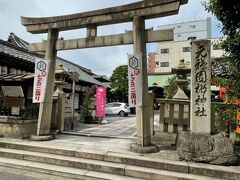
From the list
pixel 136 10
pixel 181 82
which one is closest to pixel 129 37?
pixel 136 10

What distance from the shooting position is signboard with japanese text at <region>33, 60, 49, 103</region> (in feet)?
33.6

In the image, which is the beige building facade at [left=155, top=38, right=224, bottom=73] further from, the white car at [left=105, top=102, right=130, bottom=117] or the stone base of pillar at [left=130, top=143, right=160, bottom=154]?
the stone base of pillar at [left=130, top=143, right=160, bottom=154]

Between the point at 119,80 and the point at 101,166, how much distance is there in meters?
37.5

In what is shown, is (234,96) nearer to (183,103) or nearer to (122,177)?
(183,103)

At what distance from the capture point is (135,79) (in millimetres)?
8656

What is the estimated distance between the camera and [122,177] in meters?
6.87

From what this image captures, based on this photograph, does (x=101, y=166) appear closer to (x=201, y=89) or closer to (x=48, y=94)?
(x=201, y=89)

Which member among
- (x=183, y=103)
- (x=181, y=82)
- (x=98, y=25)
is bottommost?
(x=183, y=103)

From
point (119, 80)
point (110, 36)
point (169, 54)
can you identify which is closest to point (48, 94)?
point (110, 36)

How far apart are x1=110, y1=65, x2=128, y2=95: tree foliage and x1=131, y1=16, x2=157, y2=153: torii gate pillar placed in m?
33.6

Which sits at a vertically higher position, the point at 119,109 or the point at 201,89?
the point at 201,89

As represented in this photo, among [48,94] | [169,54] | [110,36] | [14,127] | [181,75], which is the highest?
[169,54]

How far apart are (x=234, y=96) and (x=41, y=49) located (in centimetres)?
783

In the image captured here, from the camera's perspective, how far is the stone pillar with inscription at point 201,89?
7.59 metres
